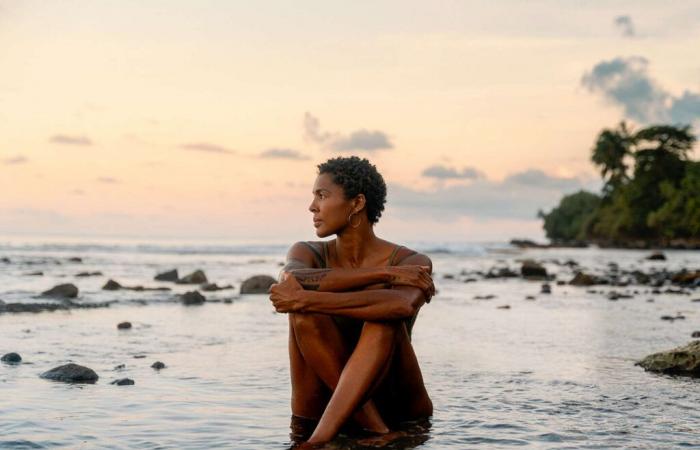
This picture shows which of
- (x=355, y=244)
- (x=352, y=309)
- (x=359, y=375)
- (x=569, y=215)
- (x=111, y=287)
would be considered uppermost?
(x=569, y=215)

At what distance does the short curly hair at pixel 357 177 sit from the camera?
6156 mm

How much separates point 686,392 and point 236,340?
20.7ft

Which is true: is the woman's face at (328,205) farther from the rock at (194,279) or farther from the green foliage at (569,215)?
the green foliage at (569,215)

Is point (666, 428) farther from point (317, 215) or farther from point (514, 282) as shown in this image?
point (514, 282)

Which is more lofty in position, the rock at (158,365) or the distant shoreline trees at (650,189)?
the distant shoreline trees at (650,189)

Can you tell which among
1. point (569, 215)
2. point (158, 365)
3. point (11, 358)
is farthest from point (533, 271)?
point (569, 215)

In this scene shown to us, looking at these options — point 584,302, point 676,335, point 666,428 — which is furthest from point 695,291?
point 666,428

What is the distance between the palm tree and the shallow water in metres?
85.8

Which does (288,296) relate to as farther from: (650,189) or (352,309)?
(650,189)

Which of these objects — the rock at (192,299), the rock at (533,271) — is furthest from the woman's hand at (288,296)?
the rock at (533,271)

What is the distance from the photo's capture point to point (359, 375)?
5.72 metres

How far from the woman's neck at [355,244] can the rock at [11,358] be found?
4.52 meters

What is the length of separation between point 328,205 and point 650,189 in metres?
97.9

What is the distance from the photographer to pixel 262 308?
17.9m
